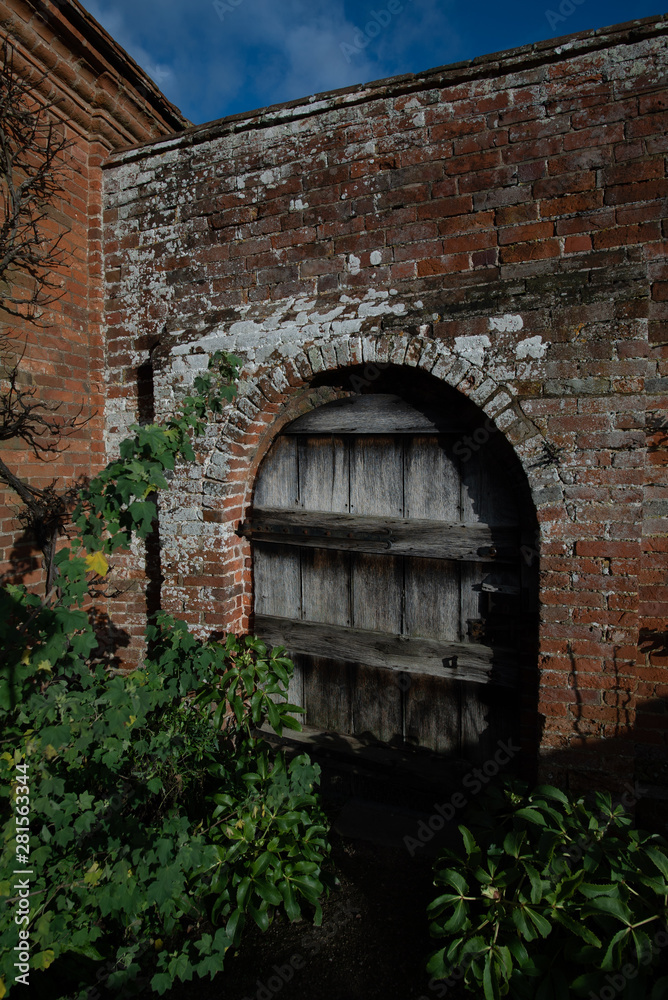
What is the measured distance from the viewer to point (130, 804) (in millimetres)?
2299

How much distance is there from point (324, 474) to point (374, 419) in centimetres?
44

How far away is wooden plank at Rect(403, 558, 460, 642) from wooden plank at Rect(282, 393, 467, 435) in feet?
2.42

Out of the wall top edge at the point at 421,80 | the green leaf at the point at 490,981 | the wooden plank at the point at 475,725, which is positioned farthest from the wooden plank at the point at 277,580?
the wall top edge at the point at 421,80

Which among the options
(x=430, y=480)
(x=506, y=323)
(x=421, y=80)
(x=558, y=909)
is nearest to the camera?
(x=558, y=909)

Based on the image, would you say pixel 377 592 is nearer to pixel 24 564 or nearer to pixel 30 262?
pixel 24 564

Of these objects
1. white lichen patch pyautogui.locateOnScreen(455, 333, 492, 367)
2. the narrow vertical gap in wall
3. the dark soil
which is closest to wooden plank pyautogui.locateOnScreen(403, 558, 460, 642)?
white lichen patch pyautogui.locateOnScreen(455, 333, 492, 367)

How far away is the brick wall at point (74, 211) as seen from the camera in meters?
2.75

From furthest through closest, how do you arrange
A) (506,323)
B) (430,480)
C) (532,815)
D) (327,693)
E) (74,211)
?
1. (74,211)
2. (327,693)
3. (430,480)
4. (506,323)
5. (532,815)

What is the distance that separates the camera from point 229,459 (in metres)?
2.83

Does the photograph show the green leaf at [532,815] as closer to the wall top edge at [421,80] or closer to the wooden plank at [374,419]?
the wooden plank at [374,419]

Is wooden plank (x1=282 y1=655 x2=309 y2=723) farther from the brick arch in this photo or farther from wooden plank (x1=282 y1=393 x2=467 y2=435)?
wooden plank (x1=282 y1=393 x2=467 y2=435)

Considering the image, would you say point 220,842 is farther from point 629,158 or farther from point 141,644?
point 629,158

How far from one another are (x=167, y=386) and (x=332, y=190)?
1.44m

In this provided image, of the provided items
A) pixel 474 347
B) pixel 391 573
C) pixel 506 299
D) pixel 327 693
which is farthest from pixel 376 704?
pixel 506 299
